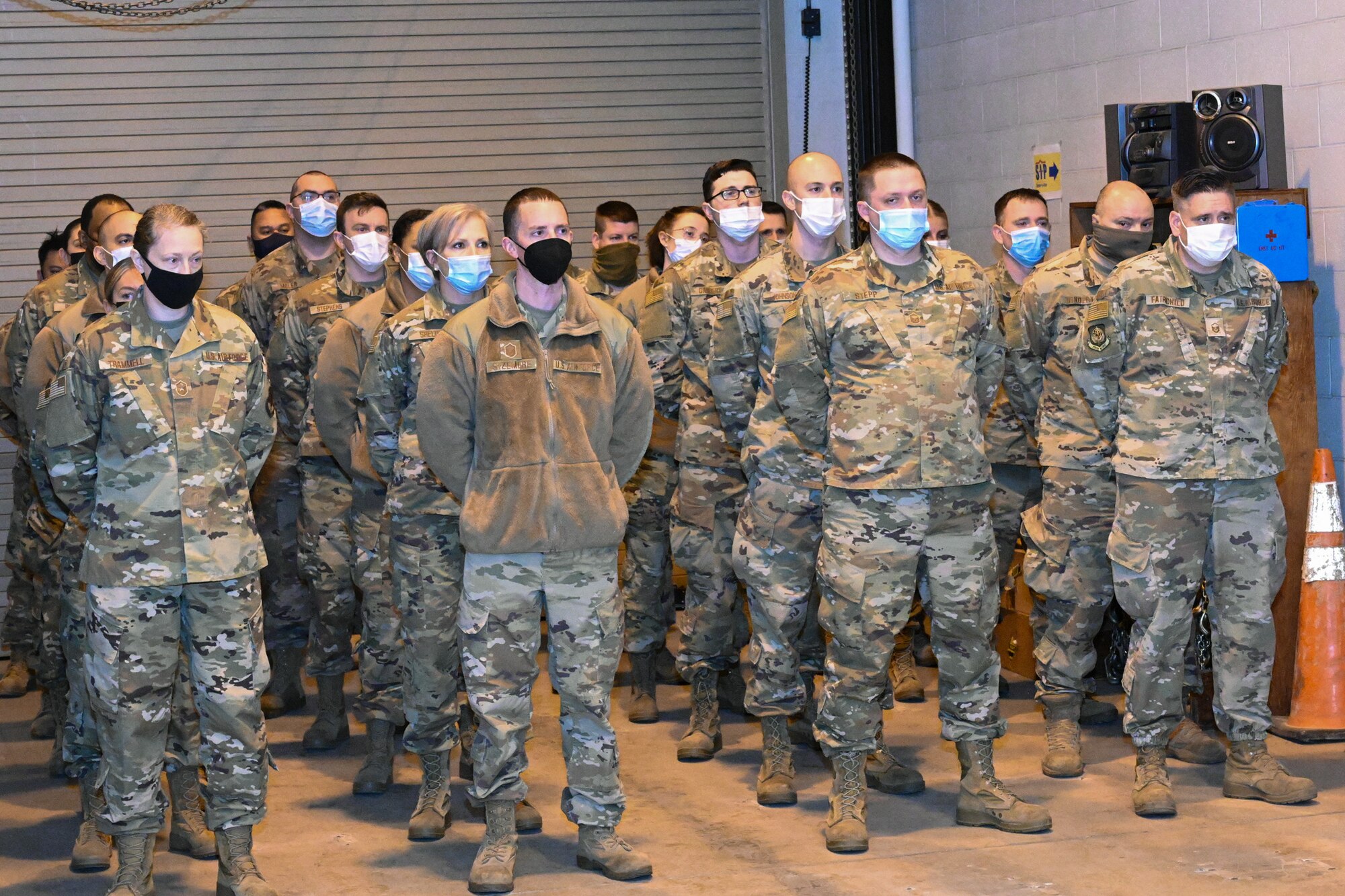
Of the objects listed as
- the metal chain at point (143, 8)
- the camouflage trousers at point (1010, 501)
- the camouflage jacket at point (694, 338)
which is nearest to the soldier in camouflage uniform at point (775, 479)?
the camouflage jacket at point (694, 338)

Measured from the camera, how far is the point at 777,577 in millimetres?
5355

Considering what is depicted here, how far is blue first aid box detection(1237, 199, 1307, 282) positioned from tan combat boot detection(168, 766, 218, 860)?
412 cm

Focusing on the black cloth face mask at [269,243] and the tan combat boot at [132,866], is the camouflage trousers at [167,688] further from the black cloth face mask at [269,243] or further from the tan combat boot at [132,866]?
the black cloth face mask at [269,243]

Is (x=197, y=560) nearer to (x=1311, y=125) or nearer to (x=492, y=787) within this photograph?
(x=492, y=787)

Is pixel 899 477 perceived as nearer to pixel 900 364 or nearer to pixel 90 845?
pixel 900 364

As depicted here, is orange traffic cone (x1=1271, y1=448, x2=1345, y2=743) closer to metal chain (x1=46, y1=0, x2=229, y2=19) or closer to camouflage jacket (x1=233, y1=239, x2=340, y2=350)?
camouflage jacket (x1=233, y1=239, x2=340, y2=350)

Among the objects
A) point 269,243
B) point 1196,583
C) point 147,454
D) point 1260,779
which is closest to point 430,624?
point 147,454

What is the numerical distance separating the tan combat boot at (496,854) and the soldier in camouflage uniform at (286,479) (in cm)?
218

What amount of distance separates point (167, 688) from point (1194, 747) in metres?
3.46

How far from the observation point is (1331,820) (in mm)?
4922

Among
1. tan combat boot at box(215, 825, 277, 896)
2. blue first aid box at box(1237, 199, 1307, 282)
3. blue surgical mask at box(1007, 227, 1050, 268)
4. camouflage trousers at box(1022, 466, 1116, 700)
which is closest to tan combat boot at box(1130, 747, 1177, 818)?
camouflage trousers at box(1022, 466, 1116, 700)

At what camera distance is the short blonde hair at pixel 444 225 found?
5.09 m

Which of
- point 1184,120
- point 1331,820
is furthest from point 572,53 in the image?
point 1331,820

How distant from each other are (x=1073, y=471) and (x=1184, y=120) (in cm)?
161
